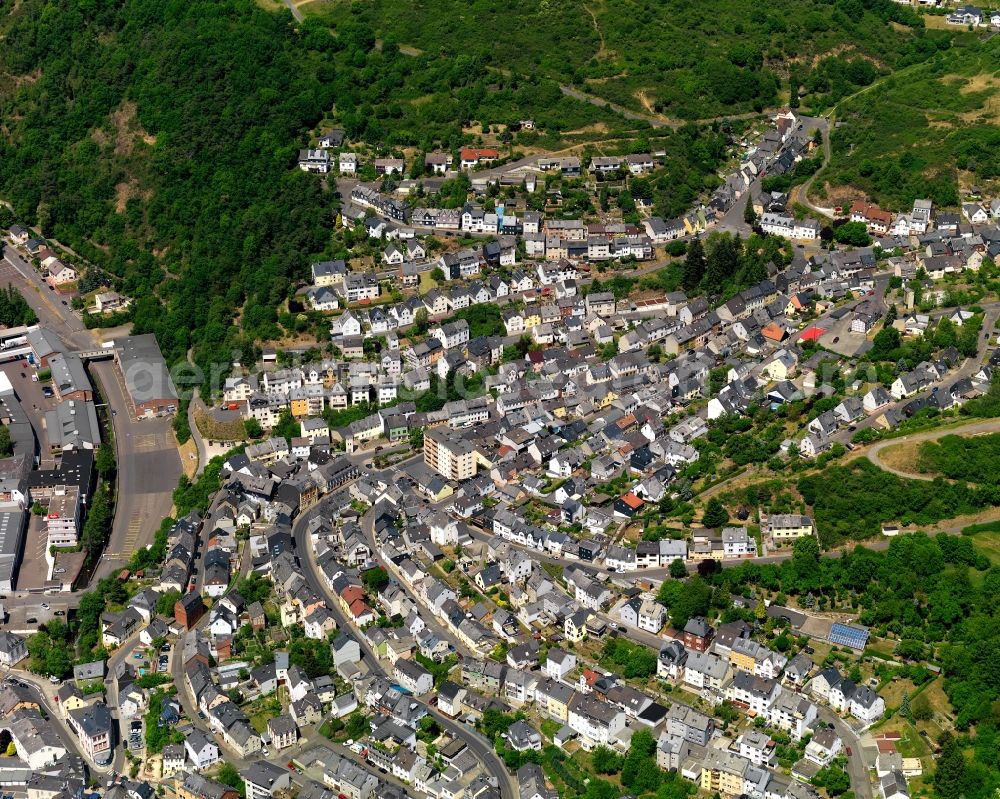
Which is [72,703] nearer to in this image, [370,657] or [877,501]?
[370,657]

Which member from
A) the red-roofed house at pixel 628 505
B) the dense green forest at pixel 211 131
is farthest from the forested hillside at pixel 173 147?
the red-roofed house at pixel 628 505

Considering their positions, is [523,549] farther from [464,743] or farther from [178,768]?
[178,768]

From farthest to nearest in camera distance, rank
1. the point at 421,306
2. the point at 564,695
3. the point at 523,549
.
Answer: the point at 421,306
the point at 523,549
the point at 564,695

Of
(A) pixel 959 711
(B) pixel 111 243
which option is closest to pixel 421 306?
(B) pixel 111 243

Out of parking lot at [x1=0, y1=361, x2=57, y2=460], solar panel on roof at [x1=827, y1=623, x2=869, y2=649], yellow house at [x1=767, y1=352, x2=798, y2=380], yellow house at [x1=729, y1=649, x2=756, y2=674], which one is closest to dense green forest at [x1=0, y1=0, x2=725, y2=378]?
parking lot at [x1=0, y1=361, x2=57, y2=460]

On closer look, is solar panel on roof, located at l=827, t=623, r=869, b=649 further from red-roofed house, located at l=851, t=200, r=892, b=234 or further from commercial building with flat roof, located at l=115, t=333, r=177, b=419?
commercial building with flat roof, located at l=115, t=333, r=177, b=419

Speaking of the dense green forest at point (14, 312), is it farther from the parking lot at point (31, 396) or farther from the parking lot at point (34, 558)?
the parking lot at point (34, 558)
